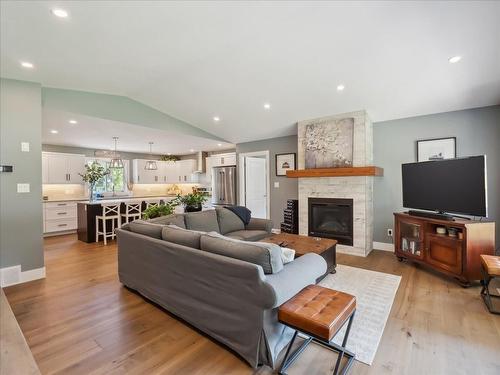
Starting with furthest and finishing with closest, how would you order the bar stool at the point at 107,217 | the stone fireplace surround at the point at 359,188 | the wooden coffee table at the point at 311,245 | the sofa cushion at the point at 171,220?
1. the bar stool at the point at 107,217
2. the stone fireplace surround at the point at 359,188
3. the sofa cushion at the point at 171,220
4. the wooden coffee table at the point at 311,245

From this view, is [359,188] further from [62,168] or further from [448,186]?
[62,168]

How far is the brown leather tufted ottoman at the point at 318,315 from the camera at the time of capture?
1.46 meters

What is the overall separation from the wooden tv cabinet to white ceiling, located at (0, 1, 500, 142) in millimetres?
1902

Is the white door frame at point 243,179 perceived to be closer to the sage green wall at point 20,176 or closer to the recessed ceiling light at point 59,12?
the sage green wall at point 20,176

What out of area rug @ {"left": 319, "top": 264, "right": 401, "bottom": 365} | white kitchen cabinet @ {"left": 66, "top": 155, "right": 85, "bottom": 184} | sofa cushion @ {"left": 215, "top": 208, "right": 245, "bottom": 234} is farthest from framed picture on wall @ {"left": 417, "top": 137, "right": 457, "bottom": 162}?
white kitchen cabinet @ {"left": 66, "top": 155, "right": 85, "bottom": 184}

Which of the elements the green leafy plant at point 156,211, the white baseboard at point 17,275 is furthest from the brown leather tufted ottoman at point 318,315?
the white baseboard at point 17,275

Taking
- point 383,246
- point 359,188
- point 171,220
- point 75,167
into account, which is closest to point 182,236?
point 171,220

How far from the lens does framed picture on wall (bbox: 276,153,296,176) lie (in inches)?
229

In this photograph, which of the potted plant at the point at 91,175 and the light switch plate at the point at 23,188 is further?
the potted plant at the point at 91,175

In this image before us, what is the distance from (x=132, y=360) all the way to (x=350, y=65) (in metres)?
3.90

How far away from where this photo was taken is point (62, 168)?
6445 mm

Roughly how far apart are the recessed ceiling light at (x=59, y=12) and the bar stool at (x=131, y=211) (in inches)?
161

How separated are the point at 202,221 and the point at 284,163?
2863mm

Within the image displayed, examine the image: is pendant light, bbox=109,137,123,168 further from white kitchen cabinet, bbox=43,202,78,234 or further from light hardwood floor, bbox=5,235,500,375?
light hardwood floor, bbox=5,235,500,375
